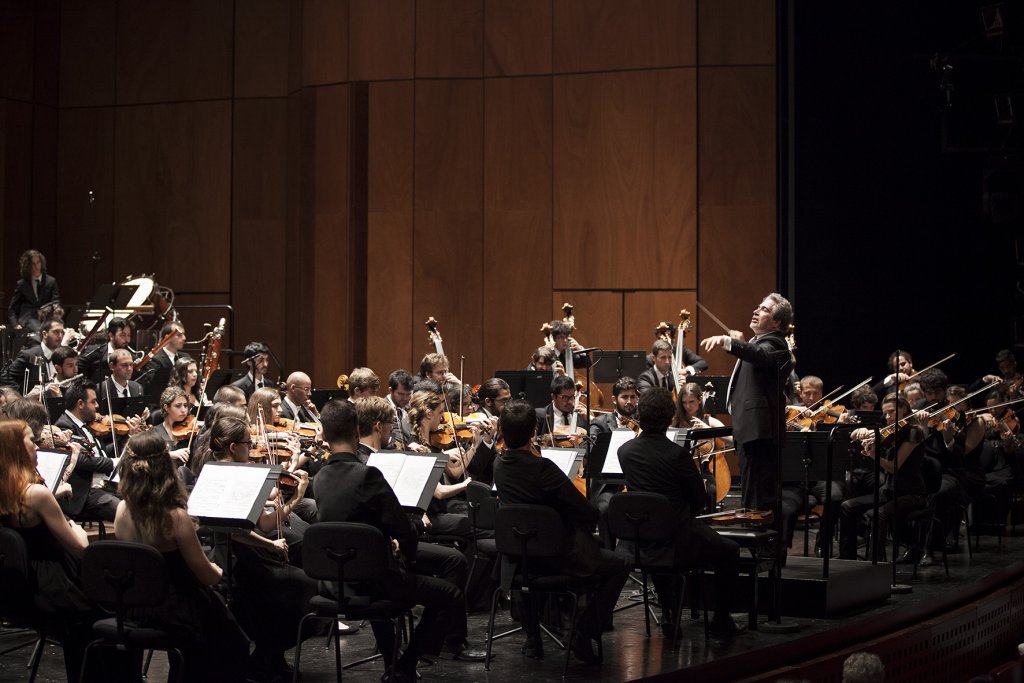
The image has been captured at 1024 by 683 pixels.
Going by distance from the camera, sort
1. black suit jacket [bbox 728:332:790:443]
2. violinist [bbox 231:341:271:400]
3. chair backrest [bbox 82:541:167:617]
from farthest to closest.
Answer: violinist [bbox 231:341:271:400] < black suit jacket [bbox 728:332:790:443] < chair backrest [bbox 82:541:167:617]

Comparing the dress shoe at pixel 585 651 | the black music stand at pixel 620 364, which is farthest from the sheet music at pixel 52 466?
the black music stand at pixel 620 364

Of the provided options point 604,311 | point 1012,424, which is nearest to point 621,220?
point 604,311

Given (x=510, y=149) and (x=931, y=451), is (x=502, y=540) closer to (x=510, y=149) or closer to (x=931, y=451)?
(x=931, y=451)

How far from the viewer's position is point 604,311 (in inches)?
494

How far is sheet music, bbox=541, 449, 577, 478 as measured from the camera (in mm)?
6125

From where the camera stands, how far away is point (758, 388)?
6484 mm

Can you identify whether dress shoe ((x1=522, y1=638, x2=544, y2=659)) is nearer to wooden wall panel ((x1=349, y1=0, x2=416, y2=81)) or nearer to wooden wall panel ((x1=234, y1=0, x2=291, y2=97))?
wooden wall panel ((x1=349, y1=0, x2=416, y2=81))

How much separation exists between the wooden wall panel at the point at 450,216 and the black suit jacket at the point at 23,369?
14.2 ft

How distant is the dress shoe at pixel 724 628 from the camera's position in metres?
5.82

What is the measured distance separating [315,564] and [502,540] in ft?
3.06

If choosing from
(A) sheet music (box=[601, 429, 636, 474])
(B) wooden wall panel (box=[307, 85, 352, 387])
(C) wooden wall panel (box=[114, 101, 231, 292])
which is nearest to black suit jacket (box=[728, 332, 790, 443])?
(A) sheet music (box=[601, 429, 636, 474])

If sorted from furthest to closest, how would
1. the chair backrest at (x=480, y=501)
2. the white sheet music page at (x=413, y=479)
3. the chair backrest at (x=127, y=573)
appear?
1. the chair backrest at (x=480, y=501)
2. the white sheet music page at (x=413, y=479)
3. the chair backrest at (x=127, y=573)

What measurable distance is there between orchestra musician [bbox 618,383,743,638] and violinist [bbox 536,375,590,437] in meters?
1.92

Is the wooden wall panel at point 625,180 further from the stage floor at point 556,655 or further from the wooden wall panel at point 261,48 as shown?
the stage floor at point 556,655
